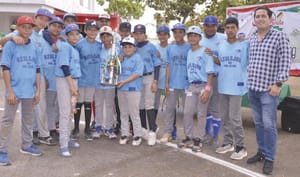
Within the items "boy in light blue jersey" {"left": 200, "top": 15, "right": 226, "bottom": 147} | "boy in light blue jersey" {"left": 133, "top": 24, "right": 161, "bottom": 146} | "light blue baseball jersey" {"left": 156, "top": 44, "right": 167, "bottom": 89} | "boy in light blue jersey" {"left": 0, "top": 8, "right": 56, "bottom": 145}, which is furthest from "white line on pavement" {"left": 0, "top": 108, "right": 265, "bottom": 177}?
"boy in light blue jersey" {"left": 0, "top": 8, "right": 56, "bottom": 145}

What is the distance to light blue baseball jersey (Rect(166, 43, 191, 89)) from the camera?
19.7 ft

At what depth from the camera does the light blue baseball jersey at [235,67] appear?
531cm

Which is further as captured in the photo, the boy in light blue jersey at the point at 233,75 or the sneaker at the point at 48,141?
the sneaker at the point at 48,141

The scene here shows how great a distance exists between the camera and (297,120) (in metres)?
7.08

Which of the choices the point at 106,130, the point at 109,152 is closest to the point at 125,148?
the point at 109,152

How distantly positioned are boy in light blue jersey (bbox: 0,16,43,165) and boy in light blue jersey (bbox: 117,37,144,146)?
1339 millimetres

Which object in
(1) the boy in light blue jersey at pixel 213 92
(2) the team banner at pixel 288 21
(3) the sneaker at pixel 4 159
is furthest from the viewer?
(2) the team banner at pixel 288 21

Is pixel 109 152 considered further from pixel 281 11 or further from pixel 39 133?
pixel 281 11

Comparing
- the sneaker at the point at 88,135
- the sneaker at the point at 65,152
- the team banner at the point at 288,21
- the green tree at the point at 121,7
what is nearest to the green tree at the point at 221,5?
the team banner at the point at 288,21

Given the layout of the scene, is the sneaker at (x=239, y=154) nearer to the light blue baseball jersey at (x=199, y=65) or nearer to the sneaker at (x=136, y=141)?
the light blue baseball jersey at (x=199, y=65)

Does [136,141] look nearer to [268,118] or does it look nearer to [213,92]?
[213,92]

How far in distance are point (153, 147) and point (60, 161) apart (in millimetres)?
1499

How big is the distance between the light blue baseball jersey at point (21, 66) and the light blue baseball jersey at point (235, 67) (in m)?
2.57

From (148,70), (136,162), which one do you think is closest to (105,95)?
(148,70)
